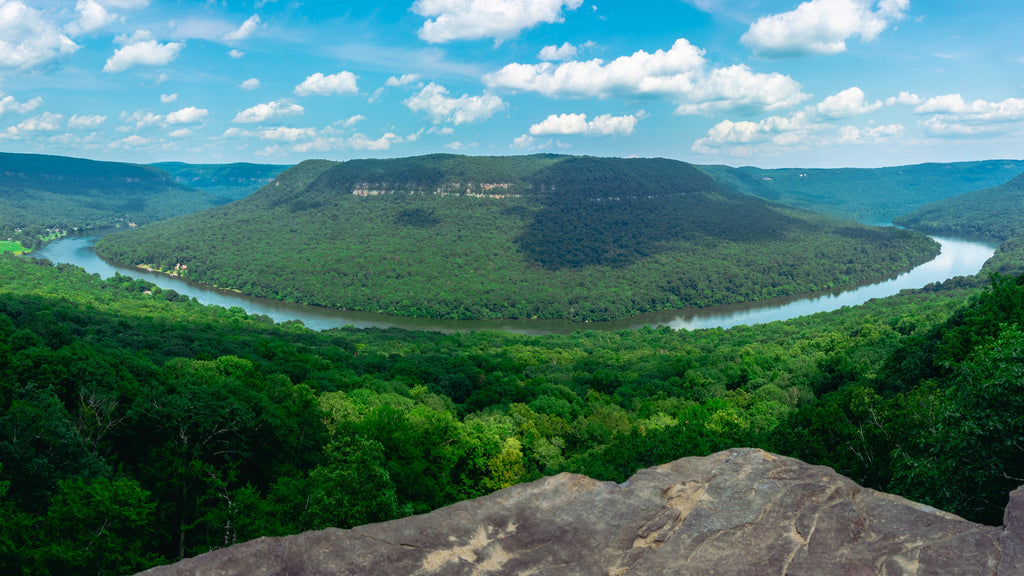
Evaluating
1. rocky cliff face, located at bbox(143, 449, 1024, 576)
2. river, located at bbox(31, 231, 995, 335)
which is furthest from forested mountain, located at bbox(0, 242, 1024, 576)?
river, located at bbox(31, 231, 995, 335)

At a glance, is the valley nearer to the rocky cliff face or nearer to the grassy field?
the rocky cliff face

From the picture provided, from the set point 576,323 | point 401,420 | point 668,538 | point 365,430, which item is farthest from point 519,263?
point 668,538

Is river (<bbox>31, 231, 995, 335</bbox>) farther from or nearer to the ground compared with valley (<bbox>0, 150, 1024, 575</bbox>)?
nearer to the ground

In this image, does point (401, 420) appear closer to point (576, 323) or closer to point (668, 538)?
point (668, 538)

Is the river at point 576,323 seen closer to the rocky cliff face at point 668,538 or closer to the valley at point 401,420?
the valley at point 401,420

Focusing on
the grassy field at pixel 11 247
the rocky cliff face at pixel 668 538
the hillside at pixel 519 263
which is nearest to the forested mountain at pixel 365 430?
the rocky cliff face at pixel 668 538

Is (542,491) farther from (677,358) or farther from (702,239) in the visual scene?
(702,239)

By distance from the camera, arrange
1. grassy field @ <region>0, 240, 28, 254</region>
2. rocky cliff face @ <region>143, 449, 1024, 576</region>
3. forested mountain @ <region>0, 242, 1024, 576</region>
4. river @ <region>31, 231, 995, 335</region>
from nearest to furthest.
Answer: rocky cliff face @ <region>143, 449, 1024, 576</region> < forested mountain @ <region>0, 242, 1024, 576</region> < river @ <region>31, 231, 995, 335</region> < grassy field @ <region>0, 240, 28, 254</region>
